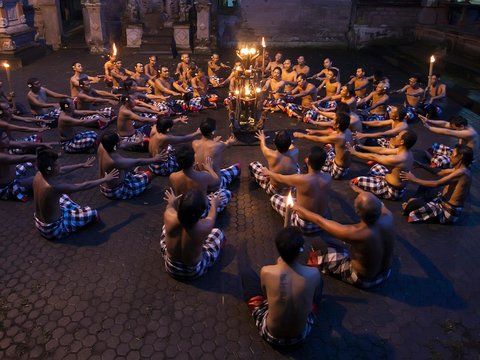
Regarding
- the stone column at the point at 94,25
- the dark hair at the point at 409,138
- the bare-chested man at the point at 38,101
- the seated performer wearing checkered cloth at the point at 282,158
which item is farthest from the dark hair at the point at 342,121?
the stone column at the point at 94,25

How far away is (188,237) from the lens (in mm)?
4469

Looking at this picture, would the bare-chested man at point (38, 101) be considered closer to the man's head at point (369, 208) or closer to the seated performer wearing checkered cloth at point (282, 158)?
the seated performer wearing checkered cloth at point (282, 158)

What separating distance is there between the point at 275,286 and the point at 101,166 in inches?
160

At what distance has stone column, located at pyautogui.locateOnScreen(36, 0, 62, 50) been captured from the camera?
62.9 feet

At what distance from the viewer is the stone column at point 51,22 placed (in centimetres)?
1917

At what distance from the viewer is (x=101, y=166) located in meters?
6.47

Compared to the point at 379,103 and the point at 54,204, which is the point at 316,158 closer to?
the point at 54,204

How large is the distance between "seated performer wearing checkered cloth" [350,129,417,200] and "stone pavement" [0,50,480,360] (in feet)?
1.16

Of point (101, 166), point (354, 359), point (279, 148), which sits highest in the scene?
point (279, 148)

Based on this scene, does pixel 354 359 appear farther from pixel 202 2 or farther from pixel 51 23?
pixel 51 23

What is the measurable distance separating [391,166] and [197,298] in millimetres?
4006

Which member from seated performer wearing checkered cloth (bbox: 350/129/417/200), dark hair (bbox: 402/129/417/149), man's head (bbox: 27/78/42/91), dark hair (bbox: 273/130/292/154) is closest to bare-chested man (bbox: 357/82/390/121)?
seated performer wearing checkered cloth (bbox: 350/129/417/200)

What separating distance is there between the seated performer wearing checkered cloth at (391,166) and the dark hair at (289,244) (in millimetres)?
3536

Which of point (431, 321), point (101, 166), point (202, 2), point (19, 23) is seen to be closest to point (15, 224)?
point (101, 166)
